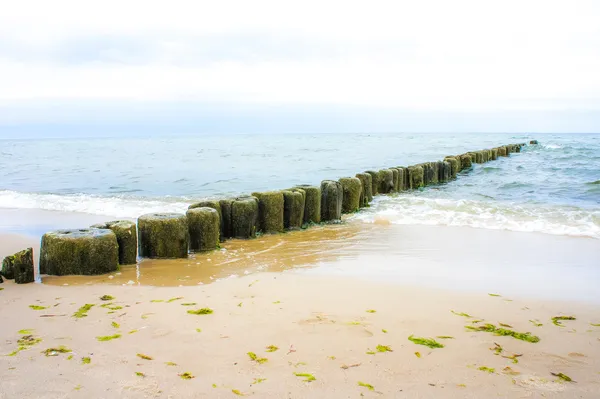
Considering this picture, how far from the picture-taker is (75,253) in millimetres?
5113

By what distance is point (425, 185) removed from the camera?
50.4 ft

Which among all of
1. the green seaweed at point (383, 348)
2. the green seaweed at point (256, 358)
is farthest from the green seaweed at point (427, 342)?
the green seaweed at point (256, 358)

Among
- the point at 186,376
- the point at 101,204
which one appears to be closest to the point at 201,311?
the point at 186,376

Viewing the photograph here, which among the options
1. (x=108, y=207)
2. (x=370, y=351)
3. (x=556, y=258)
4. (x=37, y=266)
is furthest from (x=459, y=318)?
(x=108, y=207)

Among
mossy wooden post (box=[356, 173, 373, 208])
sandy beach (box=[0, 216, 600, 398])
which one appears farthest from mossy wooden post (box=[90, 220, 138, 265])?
mossy wooden post (box=[356, 173, 373, 208])

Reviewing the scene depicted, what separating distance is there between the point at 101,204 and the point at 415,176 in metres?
9.17

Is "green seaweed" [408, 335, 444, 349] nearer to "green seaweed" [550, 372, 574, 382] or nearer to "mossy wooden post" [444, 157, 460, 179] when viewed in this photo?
"green seaweed" [550, 372, 574, 382]

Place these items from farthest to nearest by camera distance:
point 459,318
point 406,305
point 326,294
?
point 326,294, point 406,305, point 459,318

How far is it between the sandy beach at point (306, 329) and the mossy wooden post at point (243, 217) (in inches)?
43.7

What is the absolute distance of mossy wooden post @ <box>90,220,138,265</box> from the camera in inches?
221

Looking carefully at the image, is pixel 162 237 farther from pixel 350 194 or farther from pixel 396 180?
pixel 396 180

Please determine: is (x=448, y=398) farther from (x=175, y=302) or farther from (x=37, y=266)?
(x=37, y=266)

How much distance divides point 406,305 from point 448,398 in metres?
1.61

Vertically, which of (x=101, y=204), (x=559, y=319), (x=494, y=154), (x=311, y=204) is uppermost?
(x=494, y=154)
